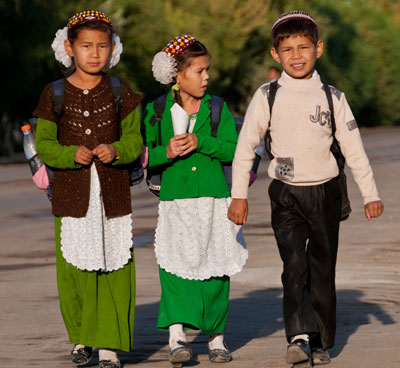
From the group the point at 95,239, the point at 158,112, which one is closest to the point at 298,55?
the point at 158,112

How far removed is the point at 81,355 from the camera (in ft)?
20.8

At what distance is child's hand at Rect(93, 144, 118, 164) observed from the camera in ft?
20.0

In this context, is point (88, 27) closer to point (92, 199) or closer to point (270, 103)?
point (92, 199)

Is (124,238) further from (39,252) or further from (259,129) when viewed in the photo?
(39,252)

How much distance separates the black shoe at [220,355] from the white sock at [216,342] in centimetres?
2

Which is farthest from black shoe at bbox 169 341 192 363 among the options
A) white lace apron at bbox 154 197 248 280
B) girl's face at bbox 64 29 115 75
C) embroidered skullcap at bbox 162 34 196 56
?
embroidered skullcap at bbox 162 34 196 56

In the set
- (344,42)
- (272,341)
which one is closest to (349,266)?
(272,341)

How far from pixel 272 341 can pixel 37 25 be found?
2384cm

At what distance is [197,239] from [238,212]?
61 cm

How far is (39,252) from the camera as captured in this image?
1199cm

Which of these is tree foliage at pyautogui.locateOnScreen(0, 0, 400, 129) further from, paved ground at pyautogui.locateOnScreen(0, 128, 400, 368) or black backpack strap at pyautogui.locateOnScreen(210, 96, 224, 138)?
black backpack strap at pyautogui.locateOnScreen(210, 96, 224, 138)

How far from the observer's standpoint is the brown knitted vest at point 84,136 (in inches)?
247

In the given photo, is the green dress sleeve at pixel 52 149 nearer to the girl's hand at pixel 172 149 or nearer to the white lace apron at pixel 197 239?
the girl's hand at pixel 172 149

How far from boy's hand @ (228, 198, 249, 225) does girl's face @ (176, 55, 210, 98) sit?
2.77 ft
